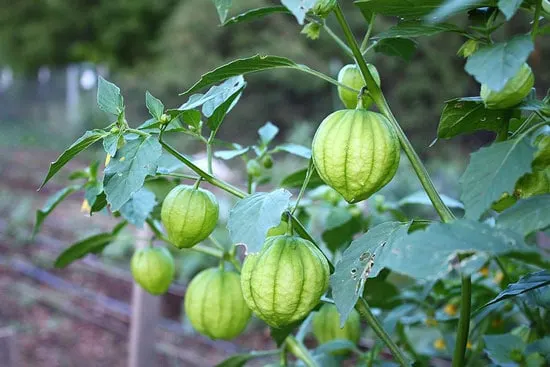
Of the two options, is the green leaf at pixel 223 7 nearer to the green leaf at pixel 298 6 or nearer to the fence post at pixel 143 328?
the green leaf at pixel 298 6

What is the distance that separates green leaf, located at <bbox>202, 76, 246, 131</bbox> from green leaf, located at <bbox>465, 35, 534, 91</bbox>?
18cm

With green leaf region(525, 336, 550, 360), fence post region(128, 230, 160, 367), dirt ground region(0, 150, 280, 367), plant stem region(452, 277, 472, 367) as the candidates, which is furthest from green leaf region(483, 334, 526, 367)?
dirt ground region(0, 150, 280, 367)

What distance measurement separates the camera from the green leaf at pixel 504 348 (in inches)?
24.7

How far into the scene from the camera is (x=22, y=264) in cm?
354

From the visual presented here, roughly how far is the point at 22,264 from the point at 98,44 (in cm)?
703

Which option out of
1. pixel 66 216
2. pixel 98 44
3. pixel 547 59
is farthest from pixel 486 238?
pixel 98 44

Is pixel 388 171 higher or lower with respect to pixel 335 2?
lower

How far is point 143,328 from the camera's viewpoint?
158 centimetres

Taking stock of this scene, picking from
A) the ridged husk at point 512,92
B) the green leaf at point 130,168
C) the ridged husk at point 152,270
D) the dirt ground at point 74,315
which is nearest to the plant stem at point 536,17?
the ridged husk at point 512,92

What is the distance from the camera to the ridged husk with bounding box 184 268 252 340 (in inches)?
25.8

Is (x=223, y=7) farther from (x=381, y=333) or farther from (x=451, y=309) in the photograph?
(x=451, y=309)

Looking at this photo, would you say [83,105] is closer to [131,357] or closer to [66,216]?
[66,216]

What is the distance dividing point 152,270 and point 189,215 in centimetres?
24

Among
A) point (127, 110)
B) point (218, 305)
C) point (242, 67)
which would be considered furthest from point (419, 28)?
point (127, 110)
